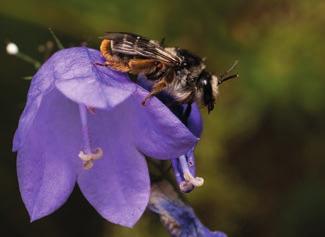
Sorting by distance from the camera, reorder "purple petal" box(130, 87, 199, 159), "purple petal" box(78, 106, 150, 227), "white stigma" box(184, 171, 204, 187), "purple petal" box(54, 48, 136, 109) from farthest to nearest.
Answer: "purple petal" box(78, 106, 150, 227) < "white stigma" box(184, 171, 204, 187) < "purple petal" box(130, 87, 199, 159) < "purple petal" box(54, 48, 136, 109)

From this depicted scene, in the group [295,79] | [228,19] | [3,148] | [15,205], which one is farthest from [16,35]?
[295,79]

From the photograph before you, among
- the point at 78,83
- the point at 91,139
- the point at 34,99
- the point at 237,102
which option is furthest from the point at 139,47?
the point at 237,102

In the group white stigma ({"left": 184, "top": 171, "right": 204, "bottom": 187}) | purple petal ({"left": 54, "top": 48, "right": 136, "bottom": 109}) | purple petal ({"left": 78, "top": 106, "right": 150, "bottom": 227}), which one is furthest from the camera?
purple petal ({"left": 78, "top": 106, "right": 150, "bottom": 227})

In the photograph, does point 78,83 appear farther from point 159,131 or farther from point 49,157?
point 49,157

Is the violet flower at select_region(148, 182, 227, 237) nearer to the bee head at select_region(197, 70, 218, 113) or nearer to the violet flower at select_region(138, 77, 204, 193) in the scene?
the violet flower at select_region(138, 77, 204, 193)

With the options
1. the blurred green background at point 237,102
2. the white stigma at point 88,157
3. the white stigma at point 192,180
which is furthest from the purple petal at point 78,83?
the blurred green background at point 237,102

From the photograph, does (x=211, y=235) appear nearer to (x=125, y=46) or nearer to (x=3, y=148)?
(x=125, y=46)

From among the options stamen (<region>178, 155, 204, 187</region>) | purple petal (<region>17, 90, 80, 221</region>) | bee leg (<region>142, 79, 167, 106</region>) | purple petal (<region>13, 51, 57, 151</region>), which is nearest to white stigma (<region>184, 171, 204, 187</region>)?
stamen (<region>178, 155, 204, 187</region>)
